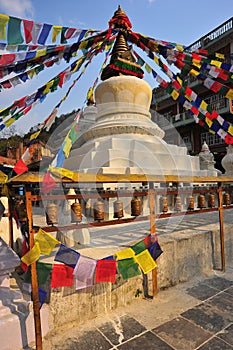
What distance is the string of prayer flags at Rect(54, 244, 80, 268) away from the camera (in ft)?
7.32

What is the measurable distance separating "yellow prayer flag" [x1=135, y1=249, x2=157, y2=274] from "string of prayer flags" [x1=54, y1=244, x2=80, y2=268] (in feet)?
2.25

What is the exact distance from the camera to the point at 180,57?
5367mm

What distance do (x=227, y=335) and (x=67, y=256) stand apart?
5.62 ft

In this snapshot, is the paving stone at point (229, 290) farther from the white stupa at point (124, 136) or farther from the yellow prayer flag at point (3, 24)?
the yellow prayer flag at point (3, 24)

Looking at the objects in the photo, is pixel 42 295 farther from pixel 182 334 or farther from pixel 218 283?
pixel 218 283

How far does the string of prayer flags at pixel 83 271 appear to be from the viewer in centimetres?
222

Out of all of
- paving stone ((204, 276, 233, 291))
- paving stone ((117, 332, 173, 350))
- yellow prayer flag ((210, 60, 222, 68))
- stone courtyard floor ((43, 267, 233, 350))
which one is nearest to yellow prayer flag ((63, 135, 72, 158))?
stone courtyard floor ((43, 267, 233, 350))

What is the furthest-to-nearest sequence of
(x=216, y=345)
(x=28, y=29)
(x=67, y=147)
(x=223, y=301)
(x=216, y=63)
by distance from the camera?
(x=216, y=63) < (x=28, y=29) < (x=67, y=147) < (x=223, y=301) < (x=216, y=345)

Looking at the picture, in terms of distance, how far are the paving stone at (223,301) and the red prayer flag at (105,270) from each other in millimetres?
1323

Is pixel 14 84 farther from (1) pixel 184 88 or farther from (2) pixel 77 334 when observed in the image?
(2) pixel 77 334

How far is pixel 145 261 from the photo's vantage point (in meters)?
2.49

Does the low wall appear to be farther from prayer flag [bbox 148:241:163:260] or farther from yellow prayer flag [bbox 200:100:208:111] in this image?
yellow prayer flag [bbox 200:100:208:111]

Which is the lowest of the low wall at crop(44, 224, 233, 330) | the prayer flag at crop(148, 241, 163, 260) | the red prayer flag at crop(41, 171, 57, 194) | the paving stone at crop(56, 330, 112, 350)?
the paving stone at crop(56, 330, 112, 350)

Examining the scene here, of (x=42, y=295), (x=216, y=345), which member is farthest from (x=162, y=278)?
(x=42, y=295)
